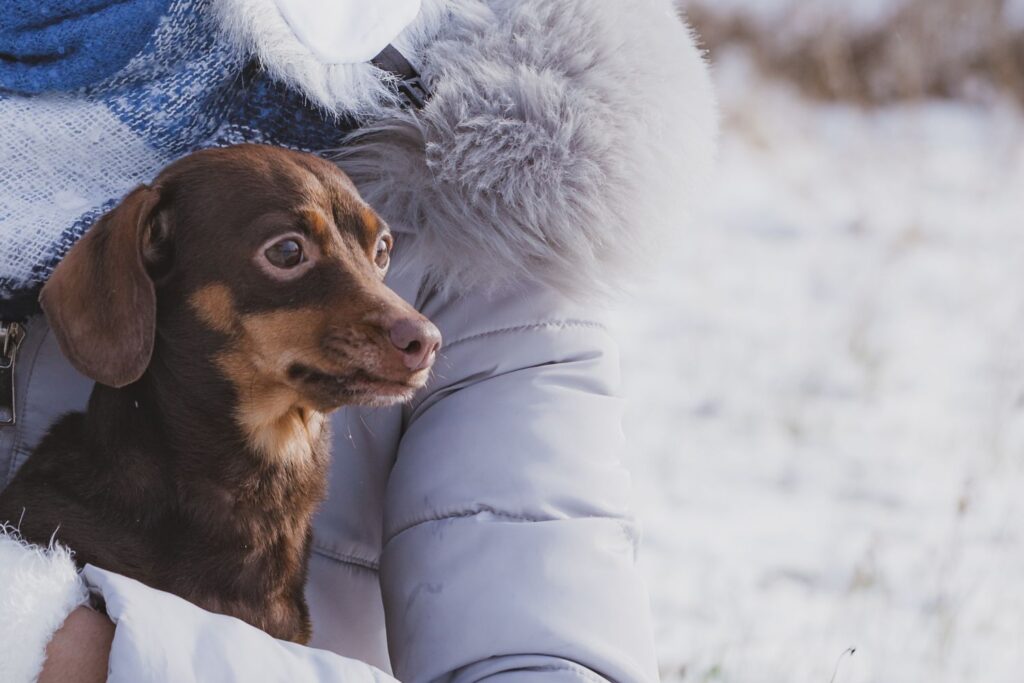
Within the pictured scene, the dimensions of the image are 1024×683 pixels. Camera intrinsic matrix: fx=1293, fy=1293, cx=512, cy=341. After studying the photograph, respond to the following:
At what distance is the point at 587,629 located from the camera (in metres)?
1.72

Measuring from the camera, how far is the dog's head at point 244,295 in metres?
1.61

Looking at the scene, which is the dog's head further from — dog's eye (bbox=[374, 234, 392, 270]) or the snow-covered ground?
the snow-covered ground

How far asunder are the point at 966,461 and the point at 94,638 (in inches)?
112

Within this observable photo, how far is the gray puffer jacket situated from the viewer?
5.83 ft

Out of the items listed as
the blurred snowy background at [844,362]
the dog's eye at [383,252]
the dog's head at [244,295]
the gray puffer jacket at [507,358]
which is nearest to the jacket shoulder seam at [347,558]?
the gray puffer jacket at [507,358]

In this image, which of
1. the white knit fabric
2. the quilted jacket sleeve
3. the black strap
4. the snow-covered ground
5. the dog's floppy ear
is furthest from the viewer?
the snow-covered ground

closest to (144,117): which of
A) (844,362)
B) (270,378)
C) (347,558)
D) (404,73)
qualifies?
(404,73)

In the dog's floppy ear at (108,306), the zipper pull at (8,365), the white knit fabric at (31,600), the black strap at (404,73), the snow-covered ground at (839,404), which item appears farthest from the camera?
the snow-covered ground at (839,404)

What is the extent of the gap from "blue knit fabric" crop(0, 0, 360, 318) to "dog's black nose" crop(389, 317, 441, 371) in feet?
1.58

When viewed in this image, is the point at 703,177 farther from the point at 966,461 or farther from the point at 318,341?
the point at 966,461

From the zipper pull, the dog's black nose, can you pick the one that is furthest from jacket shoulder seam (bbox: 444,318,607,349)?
the zipper pull

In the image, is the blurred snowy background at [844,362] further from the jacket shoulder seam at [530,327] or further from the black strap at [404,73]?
the black strap at [404,73]

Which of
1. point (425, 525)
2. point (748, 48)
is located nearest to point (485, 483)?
point (425, 525)

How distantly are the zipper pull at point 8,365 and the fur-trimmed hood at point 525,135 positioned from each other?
532 millimetres
